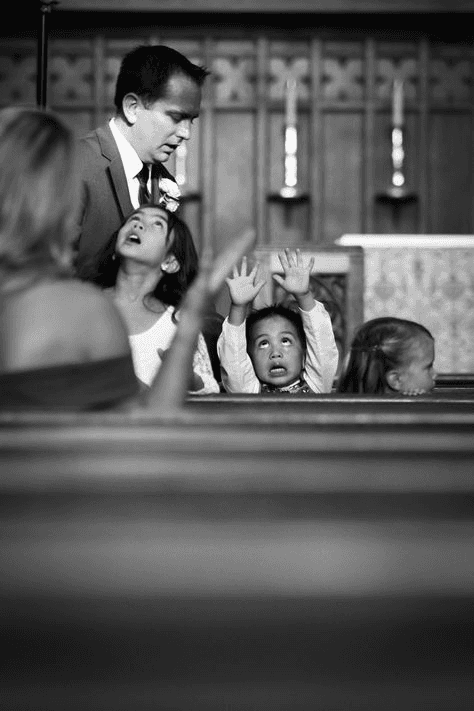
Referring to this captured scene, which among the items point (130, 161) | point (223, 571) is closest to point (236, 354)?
point (130, 161)

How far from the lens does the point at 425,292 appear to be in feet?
21.4

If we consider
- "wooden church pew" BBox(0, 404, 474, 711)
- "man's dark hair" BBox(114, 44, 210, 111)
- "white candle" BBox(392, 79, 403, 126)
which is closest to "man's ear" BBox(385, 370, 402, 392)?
"man's dark hair" BBox(114, 44, 210, 111)

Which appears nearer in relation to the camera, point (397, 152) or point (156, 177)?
point (156, 177)

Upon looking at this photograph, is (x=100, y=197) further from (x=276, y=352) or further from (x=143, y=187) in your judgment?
(x=276, y=352)

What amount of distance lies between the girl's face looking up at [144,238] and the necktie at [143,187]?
834mm

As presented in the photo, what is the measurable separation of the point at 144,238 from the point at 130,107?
1047 millimetres

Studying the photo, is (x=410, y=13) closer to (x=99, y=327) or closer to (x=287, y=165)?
(x=287, y=165)

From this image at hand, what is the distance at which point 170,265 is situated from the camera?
335cm

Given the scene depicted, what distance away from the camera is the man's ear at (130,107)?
3939mm

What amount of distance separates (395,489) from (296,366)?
86.7 inches

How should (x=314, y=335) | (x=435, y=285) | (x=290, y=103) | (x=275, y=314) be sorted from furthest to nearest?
(x=290, y=103)
(x=435, y=285)
(x=275, y=314)
(x=314, y=335)

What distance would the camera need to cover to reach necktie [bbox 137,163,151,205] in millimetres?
3922

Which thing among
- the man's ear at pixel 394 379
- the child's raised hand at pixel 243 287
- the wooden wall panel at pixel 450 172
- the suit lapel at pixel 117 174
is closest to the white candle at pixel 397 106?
the wooden wall panel at pixel 450 172

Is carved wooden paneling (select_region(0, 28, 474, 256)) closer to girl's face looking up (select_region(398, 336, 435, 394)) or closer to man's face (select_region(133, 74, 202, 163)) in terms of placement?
man's face (select_region(133, 74, 202, 163))
